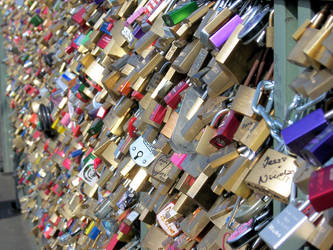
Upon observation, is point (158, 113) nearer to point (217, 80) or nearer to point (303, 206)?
point (217, 80)

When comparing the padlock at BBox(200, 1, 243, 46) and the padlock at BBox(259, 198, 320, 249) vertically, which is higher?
the padlock at BBox(200, 1, 243, 46)

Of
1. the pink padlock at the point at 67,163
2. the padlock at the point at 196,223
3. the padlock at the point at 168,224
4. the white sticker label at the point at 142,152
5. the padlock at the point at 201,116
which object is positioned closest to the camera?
the padlock at the point at 201,116

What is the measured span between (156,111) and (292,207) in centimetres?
102

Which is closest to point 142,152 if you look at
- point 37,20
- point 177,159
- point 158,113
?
point 158,113

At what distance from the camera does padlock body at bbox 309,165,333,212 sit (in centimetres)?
103

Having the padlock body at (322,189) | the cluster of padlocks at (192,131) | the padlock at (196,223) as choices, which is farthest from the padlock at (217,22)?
the padlock body at (322,189)

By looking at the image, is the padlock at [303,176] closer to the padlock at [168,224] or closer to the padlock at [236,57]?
the padlock at [236,57]

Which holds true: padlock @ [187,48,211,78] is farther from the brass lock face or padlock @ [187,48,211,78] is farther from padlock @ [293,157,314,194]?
padlock @ [293,157,314,194]

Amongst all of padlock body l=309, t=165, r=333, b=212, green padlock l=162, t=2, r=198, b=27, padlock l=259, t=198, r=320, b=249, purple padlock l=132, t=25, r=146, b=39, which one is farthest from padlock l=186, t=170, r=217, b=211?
purple padlock l=132, t=25, r=146, b=39

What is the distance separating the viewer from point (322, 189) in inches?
40.9

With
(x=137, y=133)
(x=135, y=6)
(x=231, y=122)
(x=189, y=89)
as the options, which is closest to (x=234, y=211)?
(x=231, y=122)

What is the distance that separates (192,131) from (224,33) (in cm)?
32

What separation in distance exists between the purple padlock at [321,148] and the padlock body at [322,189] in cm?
4

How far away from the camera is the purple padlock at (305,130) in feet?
3.73
